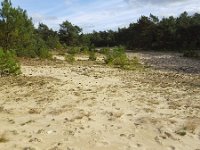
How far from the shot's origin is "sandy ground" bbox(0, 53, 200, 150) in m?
8.12

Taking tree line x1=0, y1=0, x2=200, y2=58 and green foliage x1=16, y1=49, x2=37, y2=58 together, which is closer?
green foliage x1=16, y1=49, x2=37, y2=58

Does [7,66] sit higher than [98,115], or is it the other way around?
[7,66]

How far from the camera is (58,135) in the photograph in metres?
8.52

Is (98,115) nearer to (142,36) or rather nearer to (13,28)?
(13,28)

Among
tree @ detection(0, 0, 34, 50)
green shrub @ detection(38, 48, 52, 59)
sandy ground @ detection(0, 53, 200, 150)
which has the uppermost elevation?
tree @ detection(0, 0, 34, 50)

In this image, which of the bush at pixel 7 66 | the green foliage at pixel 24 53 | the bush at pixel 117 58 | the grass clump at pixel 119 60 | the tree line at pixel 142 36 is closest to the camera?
the bush at pixel 7 66

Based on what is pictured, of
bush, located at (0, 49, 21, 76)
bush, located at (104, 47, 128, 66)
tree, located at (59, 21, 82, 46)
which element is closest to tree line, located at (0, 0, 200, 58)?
tree, located at (59, 21, 82, 46)

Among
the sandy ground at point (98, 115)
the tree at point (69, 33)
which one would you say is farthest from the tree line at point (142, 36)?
the sandy ground at point (98, 115)

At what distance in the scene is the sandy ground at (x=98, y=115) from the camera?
812cm

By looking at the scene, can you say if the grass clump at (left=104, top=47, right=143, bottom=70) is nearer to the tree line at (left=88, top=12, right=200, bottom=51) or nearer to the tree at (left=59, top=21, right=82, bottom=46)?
the tree line at (left=88, top=12, right=200, bottom=51)

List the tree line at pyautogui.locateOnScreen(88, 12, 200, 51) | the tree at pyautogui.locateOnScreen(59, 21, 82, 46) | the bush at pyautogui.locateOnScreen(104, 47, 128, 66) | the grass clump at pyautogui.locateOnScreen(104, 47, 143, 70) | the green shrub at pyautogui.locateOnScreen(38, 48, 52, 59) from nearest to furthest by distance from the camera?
the grass clump at pyautogui.locateOnScreen(104, 47, 143, 70) < the bush at pyautogui.locateOnScreen(104, 47, 128, 66) < the green shrub at pyautogui.locateOnScreen(38, 48, 52, 59) < the tree line at pyautogui.locateOnScreen(88, 12, 200, 51) < the tree at pyautogui.locateOnScreen(59, 21, 82, 46)

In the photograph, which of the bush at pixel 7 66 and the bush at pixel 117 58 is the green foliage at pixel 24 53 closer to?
the bush at pixel 117 58

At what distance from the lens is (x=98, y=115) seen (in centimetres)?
1010

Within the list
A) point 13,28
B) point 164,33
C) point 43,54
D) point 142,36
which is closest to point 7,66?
point 13,28
